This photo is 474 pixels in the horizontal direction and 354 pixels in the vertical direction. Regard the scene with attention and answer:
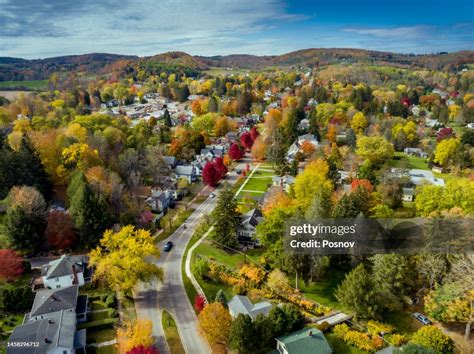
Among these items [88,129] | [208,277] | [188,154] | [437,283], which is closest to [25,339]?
[208,277]

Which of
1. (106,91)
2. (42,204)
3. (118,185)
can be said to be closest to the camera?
(42,204)

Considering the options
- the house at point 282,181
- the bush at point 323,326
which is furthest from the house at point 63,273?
the house at point 282,181

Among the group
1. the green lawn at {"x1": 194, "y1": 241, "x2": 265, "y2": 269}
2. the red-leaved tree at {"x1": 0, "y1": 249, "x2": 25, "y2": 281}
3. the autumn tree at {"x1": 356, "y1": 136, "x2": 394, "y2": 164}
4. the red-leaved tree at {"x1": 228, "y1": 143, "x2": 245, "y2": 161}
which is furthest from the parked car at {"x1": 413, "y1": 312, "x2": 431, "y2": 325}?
the red-leaved tree at {"x1": 228, "y1": 143, "x2": 245, "y2": 161}

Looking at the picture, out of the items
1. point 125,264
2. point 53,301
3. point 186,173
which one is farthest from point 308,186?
point 53,301

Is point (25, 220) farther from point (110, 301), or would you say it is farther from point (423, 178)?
point (423, 178)

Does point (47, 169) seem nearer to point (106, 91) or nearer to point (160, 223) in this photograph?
point (160, 223)

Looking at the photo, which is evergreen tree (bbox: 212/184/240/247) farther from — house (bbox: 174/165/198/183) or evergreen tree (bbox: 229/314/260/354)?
house (bbox: 174/165/198/183)
